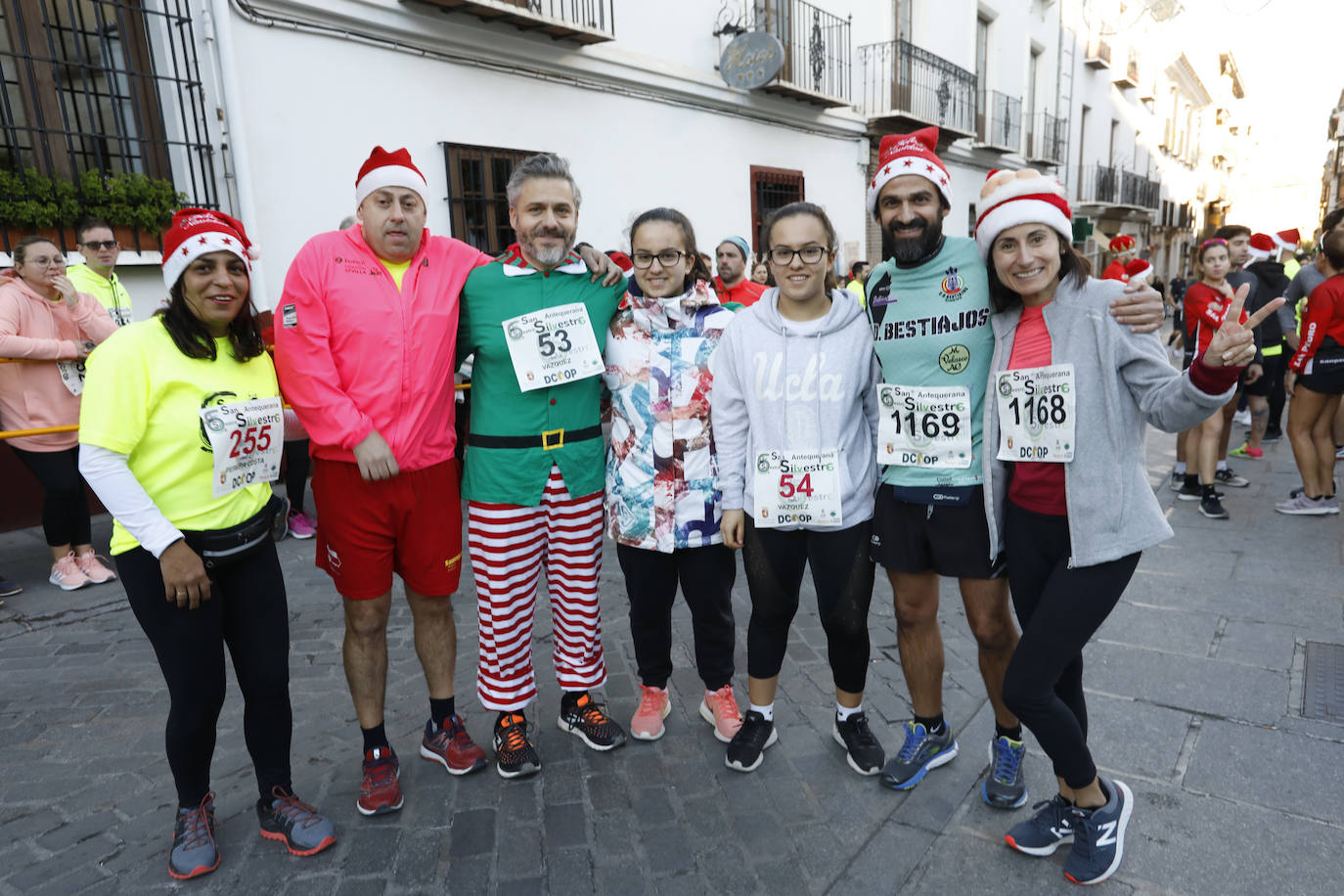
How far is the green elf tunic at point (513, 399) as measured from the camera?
272 cm

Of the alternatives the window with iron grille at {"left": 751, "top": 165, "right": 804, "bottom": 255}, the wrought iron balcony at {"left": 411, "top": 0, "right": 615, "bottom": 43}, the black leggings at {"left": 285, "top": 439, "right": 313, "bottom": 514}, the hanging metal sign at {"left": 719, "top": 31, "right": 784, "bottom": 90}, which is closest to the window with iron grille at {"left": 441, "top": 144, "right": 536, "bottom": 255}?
the wrought iron balcony at {"left": 411, "top": 0, "right": 615, "bottom": 43}

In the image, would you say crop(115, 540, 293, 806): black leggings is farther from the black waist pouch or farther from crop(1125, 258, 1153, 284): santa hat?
crop(1125, 258, 1153, 284): santa hat

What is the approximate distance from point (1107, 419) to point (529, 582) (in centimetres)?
196

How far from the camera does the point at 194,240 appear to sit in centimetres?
222

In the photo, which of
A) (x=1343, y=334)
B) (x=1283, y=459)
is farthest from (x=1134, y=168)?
(x=1343, y=334)

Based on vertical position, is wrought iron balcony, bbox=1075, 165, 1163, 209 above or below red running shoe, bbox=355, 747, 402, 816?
above

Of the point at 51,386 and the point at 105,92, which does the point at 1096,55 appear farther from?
the point at 51,386

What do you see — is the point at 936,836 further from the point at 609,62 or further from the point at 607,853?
the point at 609,62

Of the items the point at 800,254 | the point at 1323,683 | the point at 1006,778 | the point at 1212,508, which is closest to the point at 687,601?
the point at 1006,778

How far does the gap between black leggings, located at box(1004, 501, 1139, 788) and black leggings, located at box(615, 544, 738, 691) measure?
1.03 metres

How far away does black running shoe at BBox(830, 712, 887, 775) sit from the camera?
110 inches

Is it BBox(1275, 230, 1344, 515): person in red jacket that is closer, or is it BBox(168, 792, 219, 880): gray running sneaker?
BBox(168, 792, 219, 880): gray running sneaker

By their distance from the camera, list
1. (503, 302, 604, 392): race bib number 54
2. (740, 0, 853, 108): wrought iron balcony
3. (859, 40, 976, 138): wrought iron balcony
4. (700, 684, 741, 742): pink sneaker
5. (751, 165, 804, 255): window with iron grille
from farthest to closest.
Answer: (859, 40, 976, 138): wrought iron balcony
(751, 165, 804, 255): window with iron grille
(740, 0, 853, 108): wrought iron balcony
(700, 684, 741, 742): pink sneaker
(503, 302, 604, 392): race bib number 54

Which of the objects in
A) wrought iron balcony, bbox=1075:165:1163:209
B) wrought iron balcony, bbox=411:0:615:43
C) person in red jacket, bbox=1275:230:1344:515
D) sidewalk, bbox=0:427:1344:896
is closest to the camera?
sidewalk, bbox=0:427:1344:896
